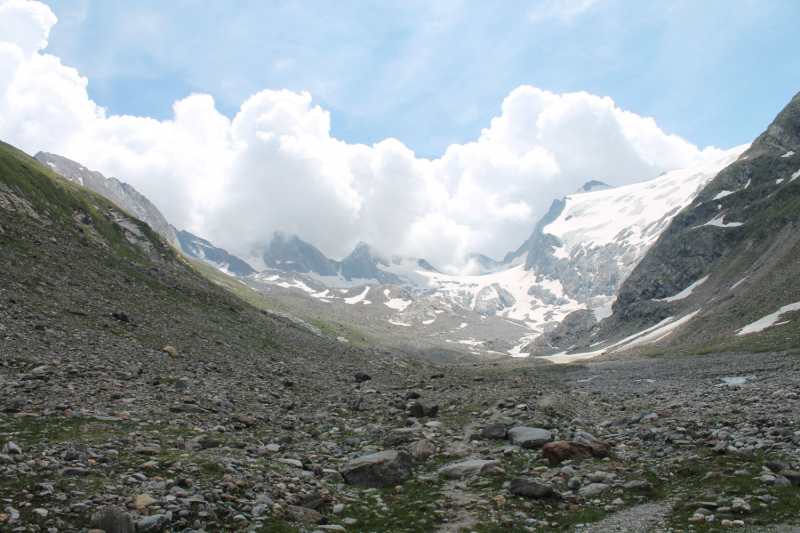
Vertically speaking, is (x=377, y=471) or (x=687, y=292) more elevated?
(x=687, y=292)

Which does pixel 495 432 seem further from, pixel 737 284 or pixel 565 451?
pixel 737 284

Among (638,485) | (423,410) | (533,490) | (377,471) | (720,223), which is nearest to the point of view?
(638,485)

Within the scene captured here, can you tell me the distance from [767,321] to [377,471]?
259 ft

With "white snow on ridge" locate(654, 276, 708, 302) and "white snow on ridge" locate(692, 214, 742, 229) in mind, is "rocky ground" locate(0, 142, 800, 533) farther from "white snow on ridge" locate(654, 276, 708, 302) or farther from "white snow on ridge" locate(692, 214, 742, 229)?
"white snow on ridge" locate(692, 214, 742, 229)

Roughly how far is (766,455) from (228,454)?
16.5 metres

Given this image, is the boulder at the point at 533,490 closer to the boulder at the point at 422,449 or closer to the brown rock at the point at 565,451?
the brown rock at the point at 565,451

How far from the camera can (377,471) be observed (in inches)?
535

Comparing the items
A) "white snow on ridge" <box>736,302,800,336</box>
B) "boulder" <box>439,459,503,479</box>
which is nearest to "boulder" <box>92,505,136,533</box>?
"boulder" <box>439,459,503,479</box>

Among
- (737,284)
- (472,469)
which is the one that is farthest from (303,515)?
(737,284)

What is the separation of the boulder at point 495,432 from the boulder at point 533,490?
6.97 m

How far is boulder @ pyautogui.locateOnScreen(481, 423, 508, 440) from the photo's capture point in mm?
18578

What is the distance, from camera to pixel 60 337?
26500 millimetres

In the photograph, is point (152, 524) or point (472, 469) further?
point (472, 469)

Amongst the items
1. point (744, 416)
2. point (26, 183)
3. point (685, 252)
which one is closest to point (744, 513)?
point (744, 416)
